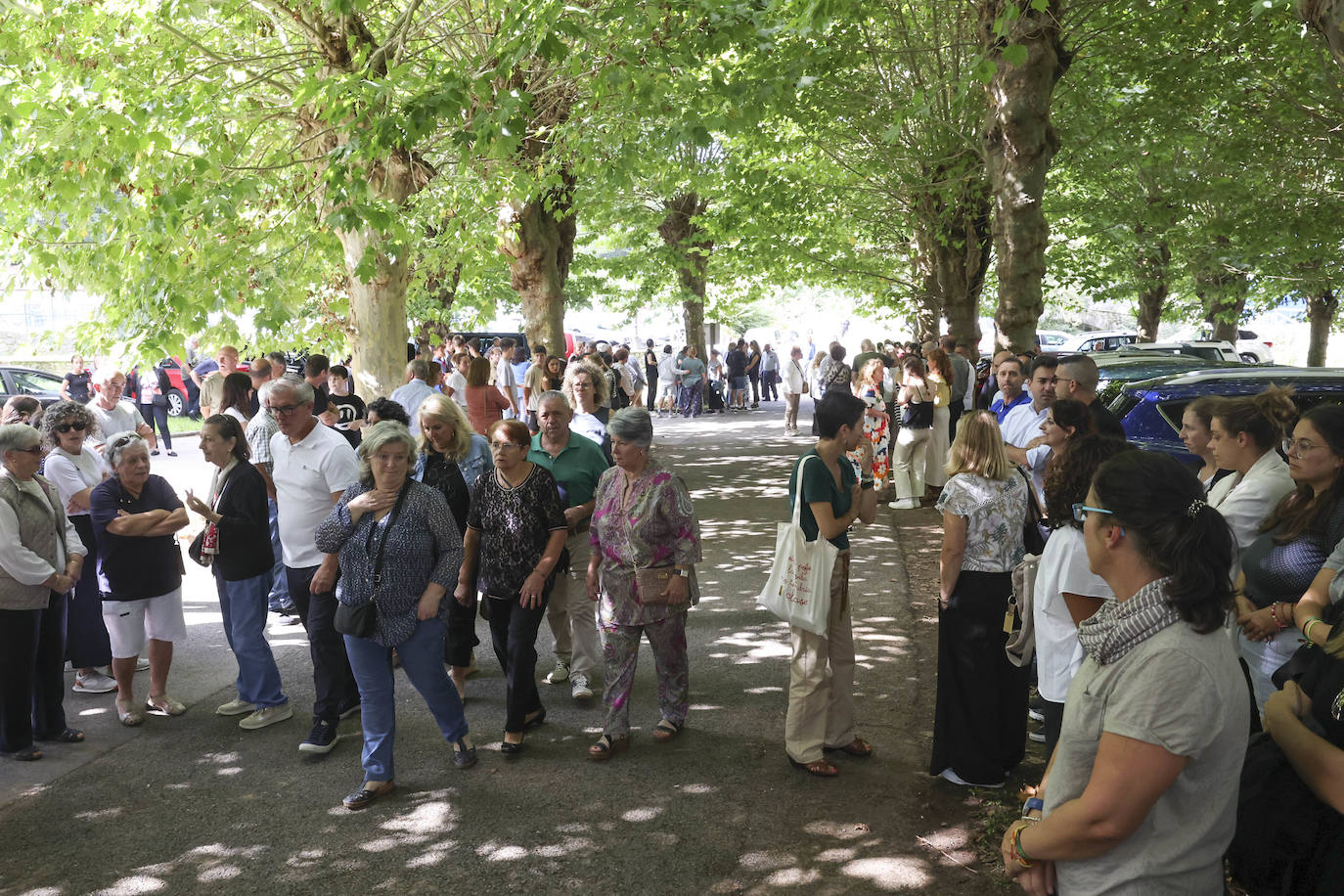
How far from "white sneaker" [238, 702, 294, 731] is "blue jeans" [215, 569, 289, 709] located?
0.05 metres

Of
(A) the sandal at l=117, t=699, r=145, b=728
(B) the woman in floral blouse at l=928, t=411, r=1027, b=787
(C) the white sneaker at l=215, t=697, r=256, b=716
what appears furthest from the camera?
(C) the white sneaker at l=215, t=697, r=256, b=716

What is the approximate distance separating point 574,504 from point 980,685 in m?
2.55

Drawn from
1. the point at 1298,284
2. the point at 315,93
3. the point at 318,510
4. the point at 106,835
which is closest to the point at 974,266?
the point at 1298,284

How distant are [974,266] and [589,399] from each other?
484 inches

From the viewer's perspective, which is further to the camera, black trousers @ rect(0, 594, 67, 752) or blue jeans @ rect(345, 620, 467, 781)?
black trousers @ rect(0, 594, 67, 752)

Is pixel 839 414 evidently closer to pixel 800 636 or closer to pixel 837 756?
pixel 800 636

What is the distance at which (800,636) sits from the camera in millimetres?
5133

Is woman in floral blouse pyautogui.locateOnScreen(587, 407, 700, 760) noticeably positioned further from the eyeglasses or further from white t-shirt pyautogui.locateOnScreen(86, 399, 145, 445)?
white t-shirt pyautogui.locateOnScreen(86, 399, 145, 445)

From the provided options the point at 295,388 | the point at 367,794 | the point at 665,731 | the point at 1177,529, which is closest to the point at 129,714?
the point at 367,794

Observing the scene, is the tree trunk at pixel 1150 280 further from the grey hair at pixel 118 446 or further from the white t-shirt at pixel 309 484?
the grey hair at pixel 118 446

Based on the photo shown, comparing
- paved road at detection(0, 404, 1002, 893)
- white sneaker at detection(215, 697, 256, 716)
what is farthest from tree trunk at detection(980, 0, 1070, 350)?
white sneaker at detection(215, 697, 256, 716)

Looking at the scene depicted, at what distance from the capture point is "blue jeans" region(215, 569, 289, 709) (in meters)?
6.03

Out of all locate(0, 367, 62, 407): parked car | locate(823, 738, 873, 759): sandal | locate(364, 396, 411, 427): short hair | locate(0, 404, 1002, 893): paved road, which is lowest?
locate(0, 404, 1002, 893): paved road

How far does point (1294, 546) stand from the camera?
13.6ft
